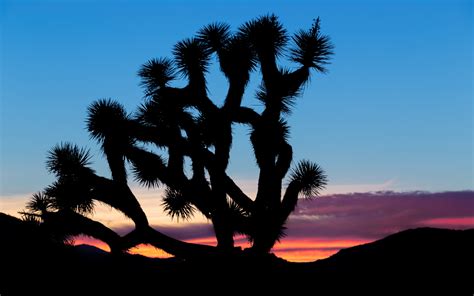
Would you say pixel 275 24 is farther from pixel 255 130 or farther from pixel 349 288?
pixel 349 288

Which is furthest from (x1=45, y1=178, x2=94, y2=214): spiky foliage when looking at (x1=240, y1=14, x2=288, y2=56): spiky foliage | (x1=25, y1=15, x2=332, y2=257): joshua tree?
(x1=240, y1=14, x2=288, y2=56): spiky foliage

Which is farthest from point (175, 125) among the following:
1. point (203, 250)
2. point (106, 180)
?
point (203, 250)

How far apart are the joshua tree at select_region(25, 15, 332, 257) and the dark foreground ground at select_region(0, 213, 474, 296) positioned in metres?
0.62

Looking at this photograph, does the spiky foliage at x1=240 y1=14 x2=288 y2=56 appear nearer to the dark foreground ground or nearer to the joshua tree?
the joshua tree

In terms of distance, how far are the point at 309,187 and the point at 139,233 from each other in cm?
409

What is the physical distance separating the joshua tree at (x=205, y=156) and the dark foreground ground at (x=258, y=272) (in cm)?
62

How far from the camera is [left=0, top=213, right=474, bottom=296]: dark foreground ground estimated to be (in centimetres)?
1355

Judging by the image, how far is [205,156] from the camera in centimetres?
1514

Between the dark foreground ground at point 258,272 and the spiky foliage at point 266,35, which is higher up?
the spiky foliage at point 266,35

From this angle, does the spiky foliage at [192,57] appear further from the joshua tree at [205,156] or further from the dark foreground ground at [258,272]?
the dark foreground ground at [258,272]

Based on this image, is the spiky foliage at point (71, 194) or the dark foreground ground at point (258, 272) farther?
the spiky foliage at point (71, 194)

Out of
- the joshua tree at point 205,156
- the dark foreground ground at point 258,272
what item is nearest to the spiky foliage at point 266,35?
the joshua tree at point 205,156

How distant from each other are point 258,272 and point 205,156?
2877 millimetres

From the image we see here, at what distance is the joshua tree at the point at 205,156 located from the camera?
15.0 m
